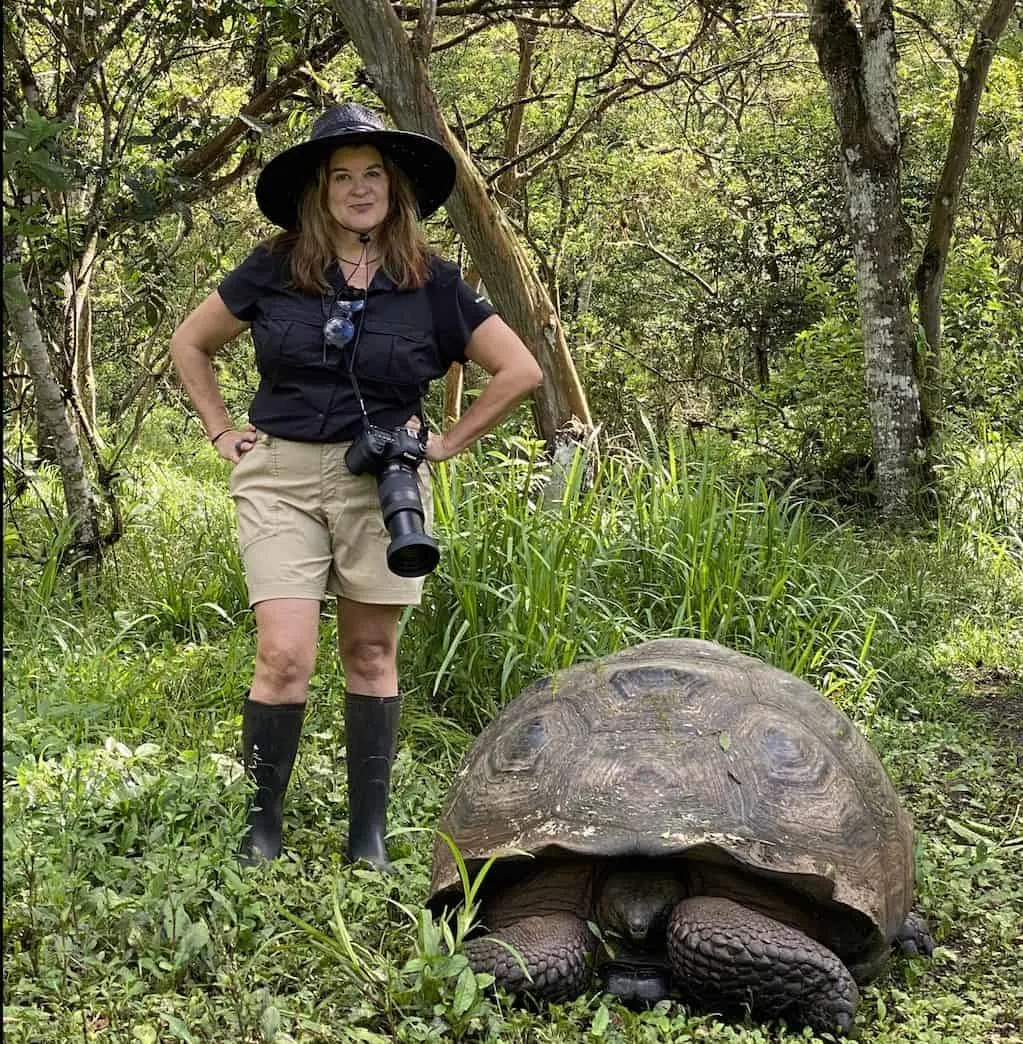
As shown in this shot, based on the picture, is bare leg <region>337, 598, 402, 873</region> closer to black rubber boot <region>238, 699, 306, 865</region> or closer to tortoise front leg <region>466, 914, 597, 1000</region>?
black rubber boot <region>238, 699, 306, 865</region>

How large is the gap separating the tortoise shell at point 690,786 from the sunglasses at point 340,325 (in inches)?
40.3

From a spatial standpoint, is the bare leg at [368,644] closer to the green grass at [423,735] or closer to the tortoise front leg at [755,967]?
the green grass at [423,735]

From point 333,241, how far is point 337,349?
1.04 ft

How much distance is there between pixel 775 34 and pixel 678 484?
769cm

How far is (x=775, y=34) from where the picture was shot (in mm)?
12078

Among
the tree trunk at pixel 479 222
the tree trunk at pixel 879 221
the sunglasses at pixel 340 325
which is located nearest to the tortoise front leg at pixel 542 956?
the sunglasses at pixel 340 325

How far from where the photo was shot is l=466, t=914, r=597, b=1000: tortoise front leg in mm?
2826

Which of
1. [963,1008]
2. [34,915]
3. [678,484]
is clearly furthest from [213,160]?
[963,1008]

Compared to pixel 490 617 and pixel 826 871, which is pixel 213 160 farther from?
pixel 826 871

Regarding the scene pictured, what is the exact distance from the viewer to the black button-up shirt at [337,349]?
3.40 meters

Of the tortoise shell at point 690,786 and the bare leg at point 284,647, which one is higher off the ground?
the bare leg at point 284,647

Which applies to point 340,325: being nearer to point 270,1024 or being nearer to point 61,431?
point 270,1024

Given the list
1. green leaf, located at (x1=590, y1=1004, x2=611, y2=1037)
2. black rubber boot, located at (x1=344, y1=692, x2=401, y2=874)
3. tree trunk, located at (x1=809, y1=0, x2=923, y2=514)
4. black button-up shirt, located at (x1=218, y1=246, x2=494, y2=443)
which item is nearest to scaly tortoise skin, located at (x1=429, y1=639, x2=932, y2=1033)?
green leaf, located at (x1=590, y1=1004, x2=611, y2=1037)

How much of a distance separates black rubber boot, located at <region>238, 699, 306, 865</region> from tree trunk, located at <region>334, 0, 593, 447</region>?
3275 mm
